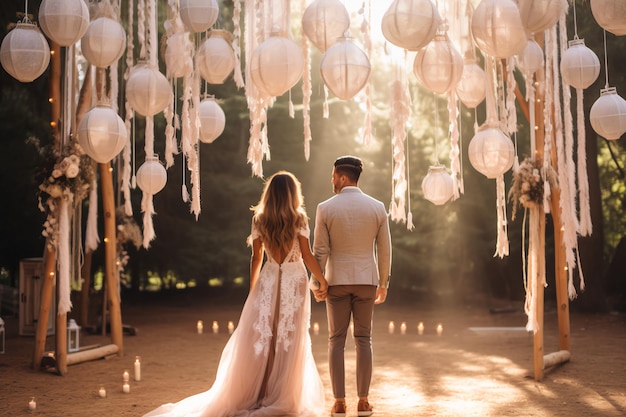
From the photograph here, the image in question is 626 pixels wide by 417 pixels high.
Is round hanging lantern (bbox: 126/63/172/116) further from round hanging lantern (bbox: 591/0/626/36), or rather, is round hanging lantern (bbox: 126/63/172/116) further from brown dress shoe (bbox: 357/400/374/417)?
round hanging lantern (bbox: 591/0/626/36)

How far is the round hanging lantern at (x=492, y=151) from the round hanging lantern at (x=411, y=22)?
1486mm

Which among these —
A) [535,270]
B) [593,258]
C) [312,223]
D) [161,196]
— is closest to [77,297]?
[161,196]

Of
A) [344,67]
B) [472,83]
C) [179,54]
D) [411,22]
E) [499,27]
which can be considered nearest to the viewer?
[499,27]

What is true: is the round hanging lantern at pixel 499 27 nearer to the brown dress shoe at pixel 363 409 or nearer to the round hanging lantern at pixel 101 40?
the brown dress shoe at pixel 363 409

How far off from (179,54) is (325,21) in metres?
1.35

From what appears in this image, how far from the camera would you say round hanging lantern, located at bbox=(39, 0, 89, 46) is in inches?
194

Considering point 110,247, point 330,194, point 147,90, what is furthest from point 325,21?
point 330,194

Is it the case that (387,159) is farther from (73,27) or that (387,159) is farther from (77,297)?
(73,27)

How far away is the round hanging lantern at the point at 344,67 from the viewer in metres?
4.22

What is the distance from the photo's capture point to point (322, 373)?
6480mm

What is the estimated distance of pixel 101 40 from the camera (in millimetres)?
5070

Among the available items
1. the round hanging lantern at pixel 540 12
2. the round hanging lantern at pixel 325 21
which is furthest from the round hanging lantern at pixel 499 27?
the round hanging lantern at pixel 325 21

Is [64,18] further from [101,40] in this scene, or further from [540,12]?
[540,12]

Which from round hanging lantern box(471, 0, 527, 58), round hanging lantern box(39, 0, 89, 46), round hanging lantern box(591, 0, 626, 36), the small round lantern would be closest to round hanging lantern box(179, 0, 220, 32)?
round hanging lantern box(39, 0, 89, 46)
